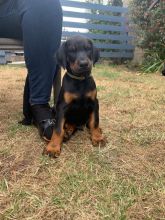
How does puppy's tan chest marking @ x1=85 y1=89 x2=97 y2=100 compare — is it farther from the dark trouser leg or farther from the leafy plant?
→ the leafy plant

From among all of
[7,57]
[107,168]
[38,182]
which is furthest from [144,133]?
[7,57]

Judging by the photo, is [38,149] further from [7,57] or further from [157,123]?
[7,57]

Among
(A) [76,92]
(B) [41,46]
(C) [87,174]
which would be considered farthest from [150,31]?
(C) [87,174]

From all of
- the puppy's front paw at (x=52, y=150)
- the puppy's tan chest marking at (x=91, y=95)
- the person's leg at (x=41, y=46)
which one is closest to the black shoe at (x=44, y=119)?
the person's leg at (x=41, y=46)

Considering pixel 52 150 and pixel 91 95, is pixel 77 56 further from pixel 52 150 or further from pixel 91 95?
pixel 52 150

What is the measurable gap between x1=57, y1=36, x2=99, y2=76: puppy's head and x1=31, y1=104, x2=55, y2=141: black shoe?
35cm

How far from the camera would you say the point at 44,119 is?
2.44m

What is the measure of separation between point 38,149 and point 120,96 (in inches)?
79.7

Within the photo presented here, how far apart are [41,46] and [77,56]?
0.81 feet

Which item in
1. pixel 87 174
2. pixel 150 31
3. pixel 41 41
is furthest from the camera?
pixel 150 31

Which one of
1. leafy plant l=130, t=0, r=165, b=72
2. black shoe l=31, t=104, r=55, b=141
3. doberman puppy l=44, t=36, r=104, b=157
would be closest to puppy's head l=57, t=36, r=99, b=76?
doberman puppy l=44, t=36, r=104, b=157

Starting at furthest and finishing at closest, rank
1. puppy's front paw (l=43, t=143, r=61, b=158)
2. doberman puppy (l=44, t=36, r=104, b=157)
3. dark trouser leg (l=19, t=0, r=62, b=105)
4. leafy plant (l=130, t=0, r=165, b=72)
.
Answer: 1. leafy plant (l=130, t=0, r=165, b=72)
2. dark trouser leg (l=19, t=0, r=62, b=105)
3. doberman puppy (l=44, t=36, r=104, b=157)
4. puppy's front paw (l=43, t=143, r=61, b=158)

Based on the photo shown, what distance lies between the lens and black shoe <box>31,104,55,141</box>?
2.33 meters

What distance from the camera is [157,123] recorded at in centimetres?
290
